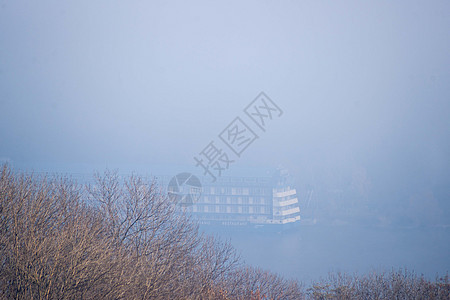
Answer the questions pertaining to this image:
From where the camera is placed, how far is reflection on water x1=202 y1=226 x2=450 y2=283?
13.1 metres

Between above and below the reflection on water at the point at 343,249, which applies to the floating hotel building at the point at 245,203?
above

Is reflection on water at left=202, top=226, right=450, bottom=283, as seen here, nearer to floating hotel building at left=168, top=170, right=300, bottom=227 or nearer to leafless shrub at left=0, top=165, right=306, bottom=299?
floating hotel building at left=168, top=170, right=300, bottom=227

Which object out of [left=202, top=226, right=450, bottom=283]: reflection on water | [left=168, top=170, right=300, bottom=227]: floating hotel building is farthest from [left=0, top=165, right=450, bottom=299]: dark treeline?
[left=168, top=170, right=300, bottom=227]: floating hotel building

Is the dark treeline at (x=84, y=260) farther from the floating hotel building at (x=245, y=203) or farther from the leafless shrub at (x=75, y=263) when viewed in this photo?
the floating hotel building at (x=245, y=203)

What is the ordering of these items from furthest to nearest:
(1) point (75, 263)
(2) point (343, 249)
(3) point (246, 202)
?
(3) point (246, 202), (2) point (343, 249), (1) point (75, 263)

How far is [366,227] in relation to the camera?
20359 mm

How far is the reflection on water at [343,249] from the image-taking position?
43.0 feet

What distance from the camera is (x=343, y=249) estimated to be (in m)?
15.6

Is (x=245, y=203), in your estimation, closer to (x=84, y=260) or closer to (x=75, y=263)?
(x=84, y=260)

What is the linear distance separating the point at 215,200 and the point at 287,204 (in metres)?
3.58

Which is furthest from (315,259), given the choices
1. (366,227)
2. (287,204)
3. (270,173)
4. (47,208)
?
(47,208)

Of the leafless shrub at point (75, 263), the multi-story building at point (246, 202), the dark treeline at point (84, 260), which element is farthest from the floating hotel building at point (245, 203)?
the leafless shrub at point (75, 263)

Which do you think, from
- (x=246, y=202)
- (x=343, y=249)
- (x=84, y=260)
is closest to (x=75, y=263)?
(x=84, y=260)

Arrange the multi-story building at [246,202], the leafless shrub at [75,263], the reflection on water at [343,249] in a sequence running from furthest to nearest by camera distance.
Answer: the multi-story building at [246,202] < the reflection on water at [343,249] < the leafless shrub at [75,263]
